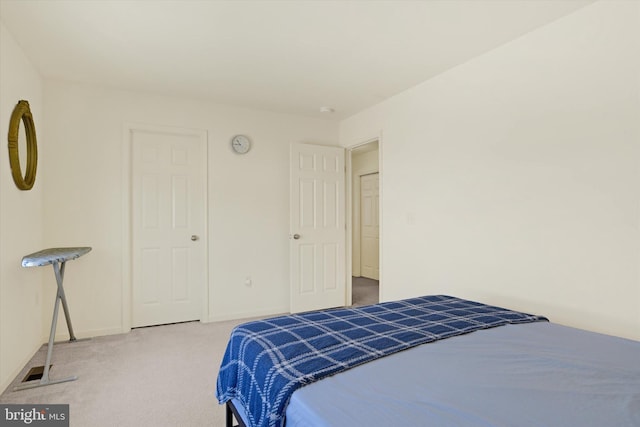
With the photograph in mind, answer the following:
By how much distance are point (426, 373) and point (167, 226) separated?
323 cm

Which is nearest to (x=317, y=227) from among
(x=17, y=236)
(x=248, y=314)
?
(x=248, y=314)

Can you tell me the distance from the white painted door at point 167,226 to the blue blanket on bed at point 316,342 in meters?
2.35

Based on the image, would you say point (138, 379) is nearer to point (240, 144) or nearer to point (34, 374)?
point (34, 374)

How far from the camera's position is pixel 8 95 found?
2.38 m

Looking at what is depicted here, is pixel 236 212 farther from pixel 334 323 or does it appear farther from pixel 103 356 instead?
pixel 334 323

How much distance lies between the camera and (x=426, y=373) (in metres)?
1.23

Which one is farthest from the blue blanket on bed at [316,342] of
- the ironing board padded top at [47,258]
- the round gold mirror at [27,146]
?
the round gold mirror at [27,146]

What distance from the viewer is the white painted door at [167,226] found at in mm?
3607

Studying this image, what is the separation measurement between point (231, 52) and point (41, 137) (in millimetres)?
1994

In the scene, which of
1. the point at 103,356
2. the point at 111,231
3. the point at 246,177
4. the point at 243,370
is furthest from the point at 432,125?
the point at 103,356

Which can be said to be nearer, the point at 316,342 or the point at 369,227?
the point at 316,342

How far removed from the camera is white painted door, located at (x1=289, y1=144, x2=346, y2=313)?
4.19 m

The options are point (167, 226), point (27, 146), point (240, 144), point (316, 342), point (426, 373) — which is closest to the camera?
point (426, 373)

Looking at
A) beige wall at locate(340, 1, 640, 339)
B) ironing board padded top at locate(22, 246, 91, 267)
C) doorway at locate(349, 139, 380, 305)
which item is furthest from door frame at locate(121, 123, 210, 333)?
doorway at locate(349, 139, 380, 305)
